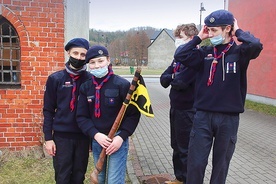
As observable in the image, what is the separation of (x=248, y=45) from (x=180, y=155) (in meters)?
1.67

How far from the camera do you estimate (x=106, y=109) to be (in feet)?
9.10

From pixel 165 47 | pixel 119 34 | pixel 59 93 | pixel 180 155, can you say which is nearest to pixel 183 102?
pixel 180 155

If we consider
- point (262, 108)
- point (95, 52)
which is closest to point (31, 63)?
point (95, 52)

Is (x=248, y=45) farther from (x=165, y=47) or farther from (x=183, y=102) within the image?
(x=165, y=47)

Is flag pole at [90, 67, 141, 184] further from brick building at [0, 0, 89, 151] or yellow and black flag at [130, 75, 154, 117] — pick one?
brick building at [0, 0, 89, 151]

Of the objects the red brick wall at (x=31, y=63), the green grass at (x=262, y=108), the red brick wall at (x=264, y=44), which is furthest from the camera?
the red brick wall at (x=264, y=44)

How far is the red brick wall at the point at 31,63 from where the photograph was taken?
4.63 m

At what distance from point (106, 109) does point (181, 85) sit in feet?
3.31

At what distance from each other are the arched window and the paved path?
2467mm

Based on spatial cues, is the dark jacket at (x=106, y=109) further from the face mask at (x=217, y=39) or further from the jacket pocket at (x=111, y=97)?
the face mask at (x=217, y=39)

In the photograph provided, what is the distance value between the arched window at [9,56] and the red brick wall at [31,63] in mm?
184

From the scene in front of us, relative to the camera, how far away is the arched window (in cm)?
476

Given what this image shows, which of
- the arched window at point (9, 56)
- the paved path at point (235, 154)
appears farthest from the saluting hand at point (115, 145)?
the arched window at point (9, 56)

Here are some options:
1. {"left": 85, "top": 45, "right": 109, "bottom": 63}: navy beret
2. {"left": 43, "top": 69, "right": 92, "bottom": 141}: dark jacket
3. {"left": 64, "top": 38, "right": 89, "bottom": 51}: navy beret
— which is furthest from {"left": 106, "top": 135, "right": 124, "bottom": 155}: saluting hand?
{"left": 64, "top": 38, "right": 89, "bottom": 51}: navy beret
